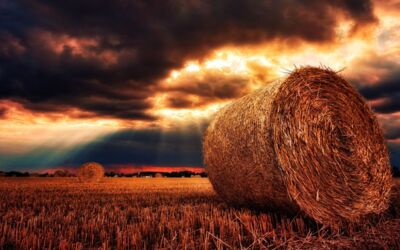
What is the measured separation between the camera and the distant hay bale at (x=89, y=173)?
2149 centimetres

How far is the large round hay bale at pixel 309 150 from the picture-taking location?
511cm

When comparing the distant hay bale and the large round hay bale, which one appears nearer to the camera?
the large round hay bale

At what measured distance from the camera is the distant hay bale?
21.5 meters

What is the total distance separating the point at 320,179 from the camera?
532 centimetres

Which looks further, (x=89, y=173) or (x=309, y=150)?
(x=89, y=173)

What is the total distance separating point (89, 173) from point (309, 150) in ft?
61.8

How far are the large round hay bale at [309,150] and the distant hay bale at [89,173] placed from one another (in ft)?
56.0

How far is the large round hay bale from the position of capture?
16.8 feet

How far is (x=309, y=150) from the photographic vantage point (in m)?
5.33

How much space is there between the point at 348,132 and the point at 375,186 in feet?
3.53

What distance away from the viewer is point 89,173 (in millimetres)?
21562

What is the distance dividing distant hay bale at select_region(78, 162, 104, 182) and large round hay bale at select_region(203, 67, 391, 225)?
17.1m

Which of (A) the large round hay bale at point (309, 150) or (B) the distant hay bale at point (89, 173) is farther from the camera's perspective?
(B) the distant hay bale at point (89, 173)

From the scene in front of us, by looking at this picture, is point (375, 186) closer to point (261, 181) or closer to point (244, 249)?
point (261, 181)
